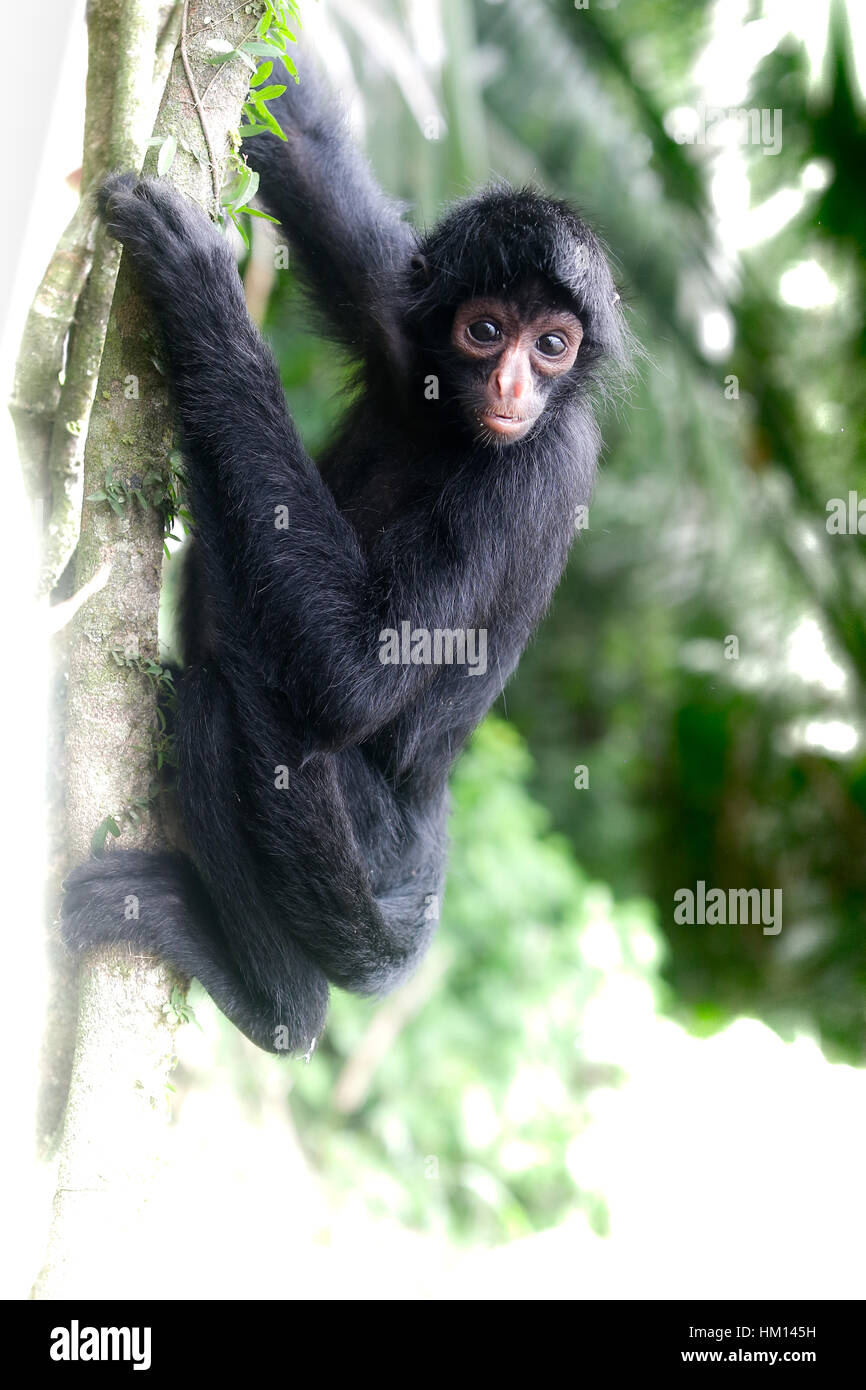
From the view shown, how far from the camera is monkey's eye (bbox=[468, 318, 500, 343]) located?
431 cm

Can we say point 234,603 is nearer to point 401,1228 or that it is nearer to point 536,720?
point 401,1228

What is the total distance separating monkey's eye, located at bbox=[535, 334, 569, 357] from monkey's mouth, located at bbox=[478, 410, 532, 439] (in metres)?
0.37

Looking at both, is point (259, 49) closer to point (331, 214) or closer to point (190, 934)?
point (331, 214)

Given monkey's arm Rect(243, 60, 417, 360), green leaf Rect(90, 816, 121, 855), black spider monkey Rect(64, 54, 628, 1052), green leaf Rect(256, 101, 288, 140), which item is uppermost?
monkey's arm Rect(243, 60, 417, 360)

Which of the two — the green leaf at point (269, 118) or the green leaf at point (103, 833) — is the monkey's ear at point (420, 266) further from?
the green leaf at point (103, 833)

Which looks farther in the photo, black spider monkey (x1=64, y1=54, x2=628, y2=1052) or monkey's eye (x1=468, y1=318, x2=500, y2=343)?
monkey's eye (x1=468, y1=318, x2=500, y2=343)

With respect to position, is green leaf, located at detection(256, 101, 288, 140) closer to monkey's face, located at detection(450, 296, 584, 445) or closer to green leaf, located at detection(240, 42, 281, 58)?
green leaf, located at detection(240, 42, 281, 58)

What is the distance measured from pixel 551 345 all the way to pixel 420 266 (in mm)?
662

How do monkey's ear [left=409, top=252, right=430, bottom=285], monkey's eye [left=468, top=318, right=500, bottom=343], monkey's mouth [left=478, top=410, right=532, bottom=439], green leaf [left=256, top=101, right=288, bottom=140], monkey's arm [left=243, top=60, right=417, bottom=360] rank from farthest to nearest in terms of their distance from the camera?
monkey's arm [left=243, top=60, right=417, bottom=360] < monkey's ear [left=409, top=252, right=430, bottom=285] < monkey's eye [left=468, top=318, right=500, bottom=343] < monkey's mouth [left=478, top=410, right=532, bottom=439] < green leaf [left=256, top=101, right=288, bottom=140]

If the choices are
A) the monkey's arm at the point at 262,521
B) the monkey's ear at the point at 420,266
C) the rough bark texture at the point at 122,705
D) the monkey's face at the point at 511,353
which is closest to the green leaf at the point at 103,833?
the rough bark texture at the point at 122,705

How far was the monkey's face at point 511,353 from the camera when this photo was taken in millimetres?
4102

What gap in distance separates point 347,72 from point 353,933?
5056 millimetres

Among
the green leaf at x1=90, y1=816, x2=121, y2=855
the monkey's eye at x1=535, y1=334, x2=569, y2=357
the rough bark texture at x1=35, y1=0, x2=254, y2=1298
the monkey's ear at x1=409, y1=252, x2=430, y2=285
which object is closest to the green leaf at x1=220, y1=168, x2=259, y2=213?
the rough bark texture at x1=35, y1=0, x2=254, y2=1298

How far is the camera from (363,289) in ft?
15.8
